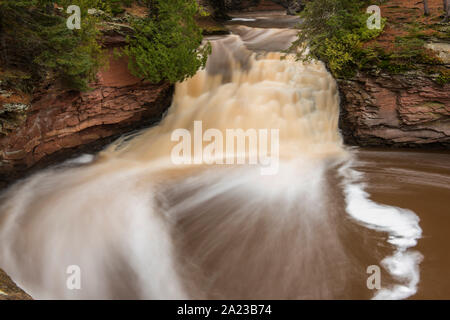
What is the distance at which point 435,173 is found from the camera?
21.6ft

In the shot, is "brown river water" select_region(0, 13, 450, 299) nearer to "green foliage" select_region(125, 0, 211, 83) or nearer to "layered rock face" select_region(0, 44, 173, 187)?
"layered rock face" select_region(0, 44, 173, 187)

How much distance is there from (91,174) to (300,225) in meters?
4.66

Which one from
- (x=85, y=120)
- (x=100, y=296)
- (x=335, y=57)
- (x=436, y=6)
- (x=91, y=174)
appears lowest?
(x=100, y=296)

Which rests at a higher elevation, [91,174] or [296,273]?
[91,174]

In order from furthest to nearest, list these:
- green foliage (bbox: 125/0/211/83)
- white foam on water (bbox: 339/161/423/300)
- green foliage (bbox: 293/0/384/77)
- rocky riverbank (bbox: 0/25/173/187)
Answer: green foliage (bbox: 293/0/384/77), green foliage (bbox: 125/0/211/83), rocky riverbank (bbox: 0/25/173/187), white foam on water (bbox: 339/161/423/300)

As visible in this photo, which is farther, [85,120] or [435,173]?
[85,120]

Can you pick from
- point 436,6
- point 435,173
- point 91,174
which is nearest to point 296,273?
point 435,173

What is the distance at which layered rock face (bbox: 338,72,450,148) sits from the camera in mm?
7398

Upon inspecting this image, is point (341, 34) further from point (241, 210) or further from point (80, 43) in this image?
point (80, 43)

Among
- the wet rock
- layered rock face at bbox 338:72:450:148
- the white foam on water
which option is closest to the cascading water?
the white foam on water

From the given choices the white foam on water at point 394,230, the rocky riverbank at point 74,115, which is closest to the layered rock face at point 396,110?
the white foam on water at point 394,230

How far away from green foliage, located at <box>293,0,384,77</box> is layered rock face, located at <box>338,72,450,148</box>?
17.3 inches
